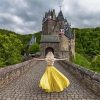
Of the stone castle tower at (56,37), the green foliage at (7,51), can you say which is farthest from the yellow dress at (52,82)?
the stone castle tower at (56,37)

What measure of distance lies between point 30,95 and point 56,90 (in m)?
1.07

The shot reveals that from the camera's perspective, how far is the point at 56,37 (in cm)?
6038

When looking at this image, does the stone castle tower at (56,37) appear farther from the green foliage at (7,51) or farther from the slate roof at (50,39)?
the green foliage at (7,51)

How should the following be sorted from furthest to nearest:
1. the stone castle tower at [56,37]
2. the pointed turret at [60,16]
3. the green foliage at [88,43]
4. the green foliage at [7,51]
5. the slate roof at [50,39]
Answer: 1. the green foliage at [88,43]
2. the pointed turret at [60,16]
3. the slate roof at [50,39]
4. the stone castle tower at [56,37]
5. the green foliage at [7,51]

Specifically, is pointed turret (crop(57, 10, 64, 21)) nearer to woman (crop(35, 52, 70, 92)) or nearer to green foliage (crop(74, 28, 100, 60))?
green foliage (crop(74, 28, 100, 60))

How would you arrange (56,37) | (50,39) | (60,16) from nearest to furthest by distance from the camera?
(50,39) → (56,37) → (60,16)

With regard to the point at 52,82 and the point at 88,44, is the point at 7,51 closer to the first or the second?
the point at 52,82

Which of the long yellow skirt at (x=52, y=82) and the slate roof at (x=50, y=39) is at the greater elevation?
the slate roof at (x=50, y=39)

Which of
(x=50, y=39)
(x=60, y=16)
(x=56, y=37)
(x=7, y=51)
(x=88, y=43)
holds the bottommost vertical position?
(x=7, y=51)

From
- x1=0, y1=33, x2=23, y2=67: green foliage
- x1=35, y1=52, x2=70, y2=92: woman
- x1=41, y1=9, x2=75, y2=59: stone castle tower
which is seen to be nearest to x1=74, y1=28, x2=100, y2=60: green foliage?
x1=41, y1=9, x2=75, y2=59: stone castle tower

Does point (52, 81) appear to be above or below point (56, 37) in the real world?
below

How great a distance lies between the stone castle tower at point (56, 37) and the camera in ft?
191

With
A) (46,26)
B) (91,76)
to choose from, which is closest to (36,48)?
(46,26)

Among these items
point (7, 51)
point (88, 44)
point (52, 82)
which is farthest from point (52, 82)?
point (88, 44)
